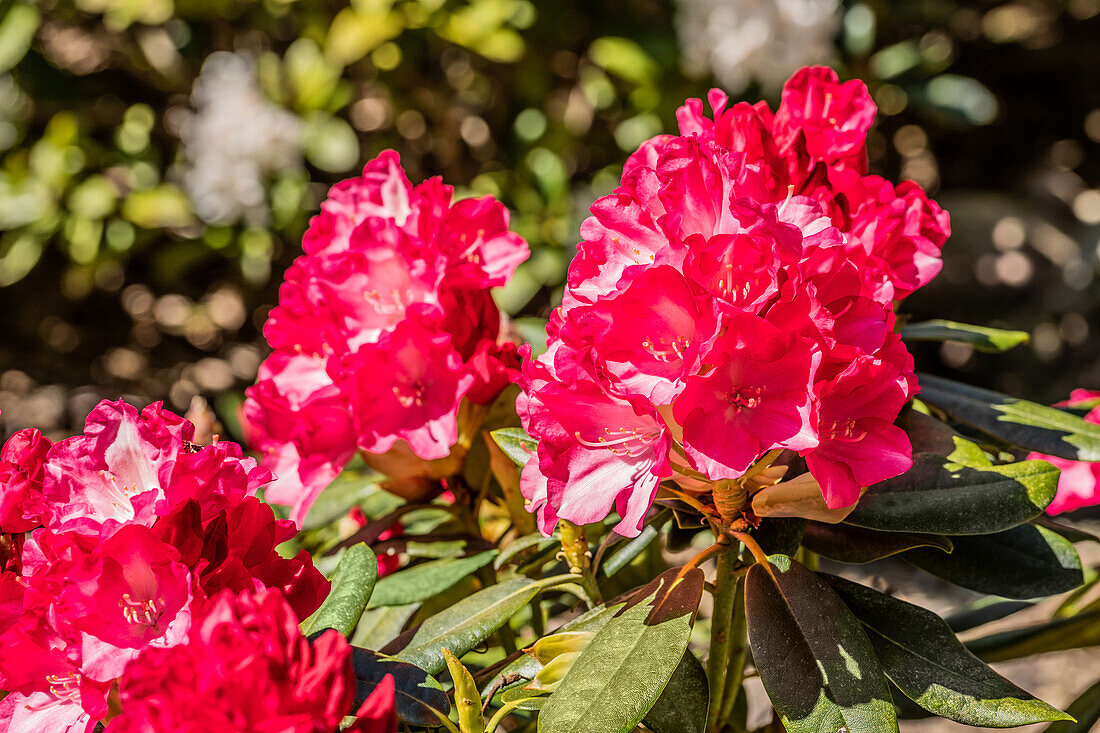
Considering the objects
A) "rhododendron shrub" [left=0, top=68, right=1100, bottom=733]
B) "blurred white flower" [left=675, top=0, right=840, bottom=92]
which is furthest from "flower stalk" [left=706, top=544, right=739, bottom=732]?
"blurred white flower" [left=675, top=0, right=840, bottom=92]

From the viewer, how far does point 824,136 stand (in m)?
0.74

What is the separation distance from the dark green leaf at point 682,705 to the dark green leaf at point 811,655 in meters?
0.05

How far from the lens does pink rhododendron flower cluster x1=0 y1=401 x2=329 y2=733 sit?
55 centimetres

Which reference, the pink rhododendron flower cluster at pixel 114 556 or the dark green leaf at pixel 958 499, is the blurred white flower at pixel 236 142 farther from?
the dark green leaf at pixel 958 499

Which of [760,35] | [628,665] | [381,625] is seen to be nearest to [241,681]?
[628,665]

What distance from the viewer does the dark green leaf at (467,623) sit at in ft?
2.35

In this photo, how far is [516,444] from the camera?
2.62 ft

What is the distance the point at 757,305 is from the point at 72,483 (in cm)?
45

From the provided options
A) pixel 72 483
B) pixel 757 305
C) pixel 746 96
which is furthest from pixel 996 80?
pixel 72 483

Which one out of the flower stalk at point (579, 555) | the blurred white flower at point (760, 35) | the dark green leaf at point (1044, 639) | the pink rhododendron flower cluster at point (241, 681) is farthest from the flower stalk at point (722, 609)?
the blurred white flower at point (760, 35)

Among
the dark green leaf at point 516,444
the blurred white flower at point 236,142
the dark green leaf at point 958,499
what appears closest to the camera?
the dark green leaf at point 958,499

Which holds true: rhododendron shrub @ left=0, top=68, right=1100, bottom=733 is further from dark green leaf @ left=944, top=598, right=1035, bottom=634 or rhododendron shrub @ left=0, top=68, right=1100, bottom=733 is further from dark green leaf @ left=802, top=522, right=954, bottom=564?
dark green leaf @ left=944, top=598, right=1035, bottom=634

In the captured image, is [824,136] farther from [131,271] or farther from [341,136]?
[131,271]

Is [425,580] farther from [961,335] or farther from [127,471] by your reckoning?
[961,335]
